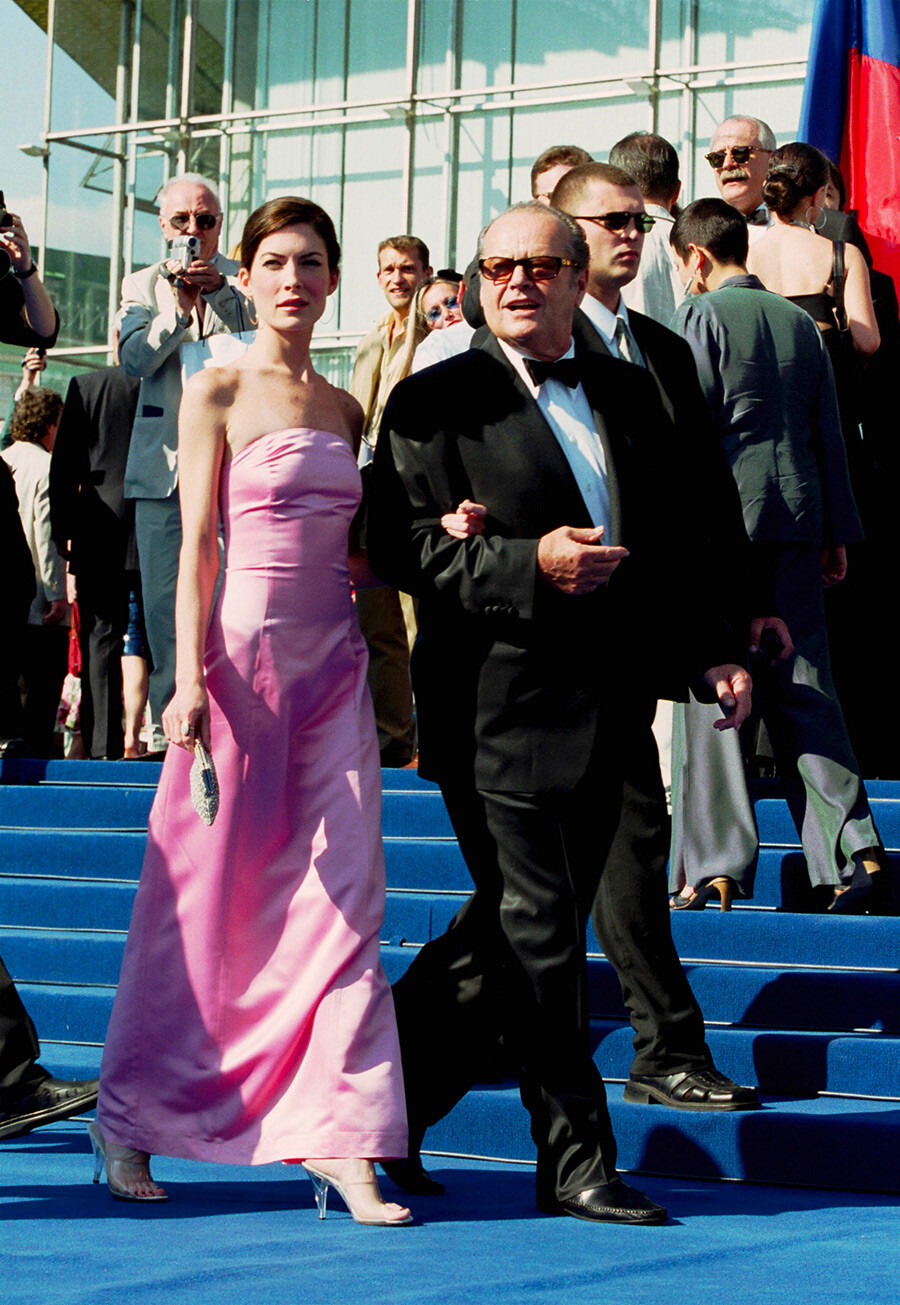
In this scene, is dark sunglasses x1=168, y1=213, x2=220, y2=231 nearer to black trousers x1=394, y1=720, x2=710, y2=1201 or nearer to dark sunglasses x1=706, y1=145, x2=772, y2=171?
dark sunglasses x1=706, y1=145, x2=772, y2=171

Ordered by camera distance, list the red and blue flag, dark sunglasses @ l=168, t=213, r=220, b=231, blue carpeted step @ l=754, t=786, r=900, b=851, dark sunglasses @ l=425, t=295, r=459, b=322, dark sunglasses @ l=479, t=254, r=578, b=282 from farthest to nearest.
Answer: the red and blue flag < dark sunglasses @ l=425, t=295, r=459, b=322 < dark sunglasses @ l=168, t=213, r=220, b=231 < blue carpeted step @ l=754, t=786, r=900, b=851 < dark sunglasses @ l=479, t=254, r=578, b=282

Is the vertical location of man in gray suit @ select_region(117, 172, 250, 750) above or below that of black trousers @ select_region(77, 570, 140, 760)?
above

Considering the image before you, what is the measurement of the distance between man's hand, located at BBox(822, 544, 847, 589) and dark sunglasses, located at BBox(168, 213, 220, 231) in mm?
2590

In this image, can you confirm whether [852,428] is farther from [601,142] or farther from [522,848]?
[601,142]

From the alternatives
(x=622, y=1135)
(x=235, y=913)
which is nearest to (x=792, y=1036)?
(x=622, y=1135)

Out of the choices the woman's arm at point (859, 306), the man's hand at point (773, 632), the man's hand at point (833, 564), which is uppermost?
the woman's arm at point (859, 306)

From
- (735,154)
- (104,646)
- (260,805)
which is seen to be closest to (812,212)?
(735,154)

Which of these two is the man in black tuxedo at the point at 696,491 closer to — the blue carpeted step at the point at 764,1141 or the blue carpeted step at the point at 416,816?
the blue carpeted step at the point at 764,1141

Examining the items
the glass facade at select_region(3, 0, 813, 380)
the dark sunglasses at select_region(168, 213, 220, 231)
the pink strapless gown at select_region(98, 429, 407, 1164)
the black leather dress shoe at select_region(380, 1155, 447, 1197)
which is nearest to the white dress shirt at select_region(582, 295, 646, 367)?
the pink strapless gown at select_region(98, 429, 407, 1164)

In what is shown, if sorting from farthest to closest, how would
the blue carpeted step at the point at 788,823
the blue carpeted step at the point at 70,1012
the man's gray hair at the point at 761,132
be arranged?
the man's gray hair at the point at 761,132 → the blue carpeted step at the point at 788,823 → the blue carpeted step at the point at 70,1012

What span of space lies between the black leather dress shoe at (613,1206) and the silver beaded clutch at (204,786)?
1.03 meters

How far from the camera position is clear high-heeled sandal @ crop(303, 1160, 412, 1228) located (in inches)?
145

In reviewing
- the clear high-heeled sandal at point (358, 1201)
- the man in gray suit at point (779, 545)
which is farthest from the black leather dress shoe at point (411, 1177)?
the man in gray suit at point (779, 545)

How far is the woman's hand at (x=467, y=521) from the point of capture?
3.76 m
